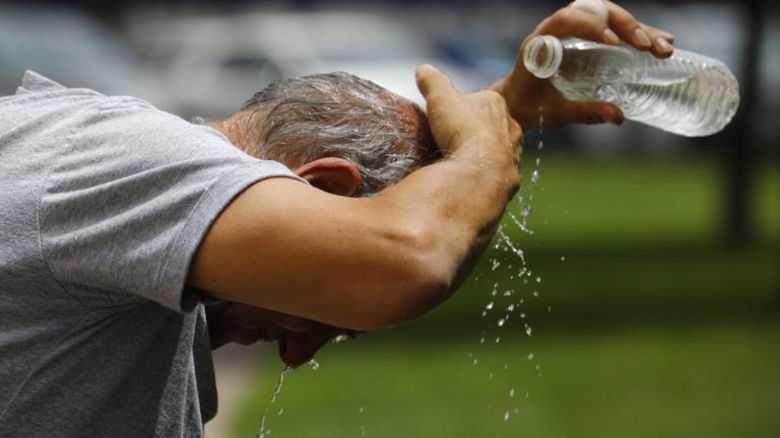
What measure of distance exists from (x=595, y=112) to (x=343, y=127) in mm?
876

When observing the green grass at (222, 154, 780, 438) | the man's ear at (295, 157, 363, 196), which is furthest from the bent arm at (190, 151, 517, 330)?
the green grass at (222, 154, 780, 438)

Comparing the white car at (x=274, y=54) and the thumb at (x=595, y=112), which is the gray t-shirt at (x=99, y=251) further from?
the white car at (x=274, y=54)

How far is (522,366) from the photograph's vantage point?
8.84m

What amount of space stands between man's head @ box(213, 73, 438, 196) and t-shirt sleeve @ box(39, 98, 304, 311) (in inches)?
10.9

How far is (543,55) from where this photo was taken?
2.92 m

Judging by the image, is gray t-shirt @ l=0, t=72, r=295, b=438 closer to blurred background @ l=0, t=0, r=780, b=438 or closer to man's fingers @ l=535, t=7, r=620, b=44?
man's fingers @ l=535, t=7, r=620, b=44

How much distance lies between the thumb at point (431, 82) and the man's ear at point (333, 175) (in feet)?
0.96

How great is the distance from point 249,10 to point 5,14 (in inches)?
285

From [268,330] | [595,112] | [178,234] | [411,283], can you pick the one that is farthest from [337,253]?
[595,112]

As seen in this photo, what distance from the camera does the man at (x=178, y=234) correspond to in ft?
7.08

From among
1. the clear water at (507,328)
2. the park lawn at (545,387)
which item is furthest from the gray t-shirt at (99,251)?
the park lawn at (545,387)

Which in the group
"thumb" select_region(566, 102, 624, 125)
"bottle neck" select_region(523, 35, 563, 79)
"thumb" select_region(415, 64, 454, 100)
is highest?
"thumb" select_region(415, 64, 454, 100)

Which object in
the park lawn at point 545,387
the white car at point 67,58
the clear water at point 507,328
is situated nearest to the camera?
the park lawn at point 545,387

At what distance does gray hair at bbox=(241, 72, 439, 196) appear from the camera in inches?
98.7
